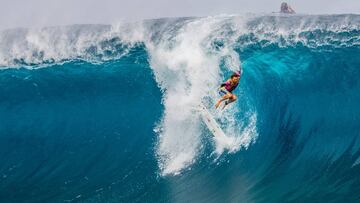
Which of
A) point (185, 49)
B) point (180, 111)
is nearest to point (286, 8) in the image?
point (185, 49)

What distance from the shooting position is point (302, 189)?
1227 centimetres

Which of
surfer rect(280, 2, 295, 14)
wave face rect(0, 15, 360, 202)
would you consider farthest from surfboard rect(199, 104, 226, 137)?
surfer rect(280, 2, 295, 14)

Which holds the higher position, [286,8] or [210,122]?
[286,8]

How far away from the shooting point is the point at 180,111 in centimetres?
1306

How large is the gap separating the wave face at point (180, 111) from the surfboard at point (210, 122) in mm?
150

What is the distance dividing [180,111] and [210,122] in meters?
0.86

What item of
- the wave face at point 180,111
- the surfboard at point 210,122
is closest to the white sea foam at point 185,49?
the wave face at point 180,111

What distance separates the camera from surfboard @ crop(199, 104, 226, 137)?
42.0ft

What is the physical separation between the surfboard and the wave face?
0.15 meters

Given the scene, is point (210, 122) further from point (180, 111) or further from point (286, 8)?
point (286, 8)

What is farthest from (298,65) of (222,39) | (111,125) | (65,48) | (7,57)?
(7,57)

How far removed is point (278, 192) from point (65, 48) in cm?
741

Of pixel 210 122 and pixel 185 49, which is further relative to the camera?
pixel 185 49

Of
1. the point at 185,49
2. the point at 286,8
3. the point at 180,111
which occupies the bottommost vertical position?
the point at 180,111
